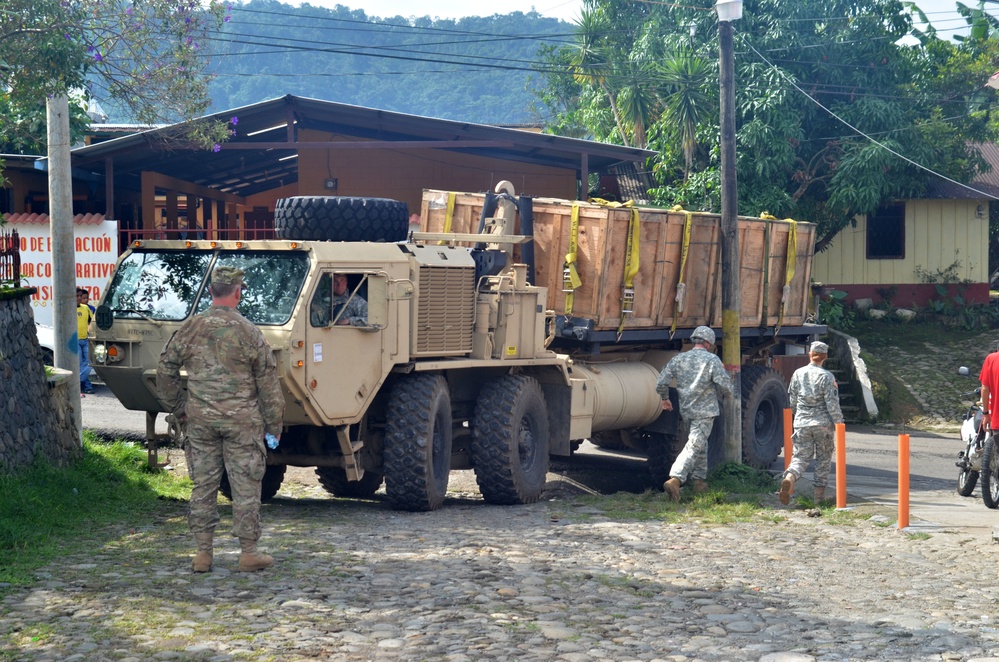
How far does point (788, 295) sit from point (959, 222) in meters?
16.4

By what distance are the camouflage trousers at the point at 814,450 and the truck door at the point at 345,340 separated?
4.28 meters

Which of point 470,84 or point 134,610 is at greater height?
point 470,84

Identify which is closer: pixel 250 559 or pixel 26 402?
pixel 250 559

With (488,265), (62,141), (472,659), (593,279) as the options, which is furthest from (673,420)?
(472,659)

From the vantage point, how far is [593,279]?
1334 centimetres

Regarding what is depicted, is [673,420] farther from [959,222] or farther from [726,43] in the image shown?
[959,222]

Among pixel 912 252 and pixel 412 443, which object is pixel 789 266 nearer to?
pixel 412 443

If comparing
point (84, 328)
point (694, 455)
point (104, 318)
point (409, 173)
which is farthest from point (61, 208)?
point (409, 173)

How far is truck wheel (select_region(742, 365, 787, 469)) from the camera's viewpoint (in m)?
15.5

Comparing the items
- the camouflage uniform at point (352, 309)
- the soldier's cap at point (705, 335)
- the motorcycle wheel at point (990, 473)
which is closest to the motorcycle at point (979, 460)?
the motorcycle wheel at point (990, 473)

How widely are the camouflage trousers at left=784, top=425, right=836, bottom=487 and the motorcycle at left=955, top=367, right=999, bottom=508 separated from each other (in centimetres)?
164

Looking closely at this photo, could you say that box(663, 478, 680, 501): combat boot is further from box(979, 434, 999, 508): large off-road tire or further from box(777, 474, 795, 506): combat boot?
box(979, 434, 999, 508): large off-road tire

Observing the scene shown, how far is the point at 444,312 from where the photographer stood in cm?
1154

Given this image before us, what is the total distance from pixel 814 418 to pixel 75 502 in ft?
22.4
